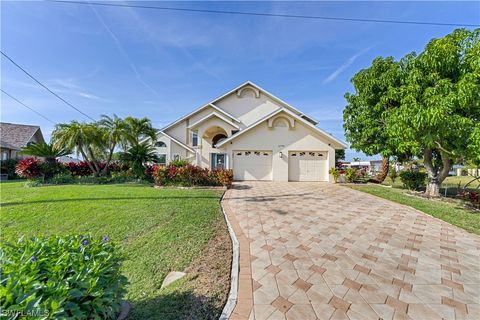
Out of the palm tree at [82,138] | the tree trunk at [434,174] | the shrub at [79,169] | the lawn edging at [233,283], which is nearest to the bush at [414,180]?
the tree trunk at [434,174]

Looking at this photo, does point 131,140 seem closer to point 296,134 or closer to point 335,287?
point 296,134

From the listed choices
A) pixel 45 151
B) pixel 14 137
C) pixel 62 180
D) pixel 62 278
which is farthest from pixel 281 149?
pixel 14 137

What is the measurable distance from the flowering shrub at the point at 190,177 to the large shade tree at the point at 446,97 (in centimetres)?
874

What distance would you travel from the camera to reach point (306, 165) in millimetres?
16609

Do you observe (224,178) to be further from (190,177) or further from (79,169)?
(79,169)

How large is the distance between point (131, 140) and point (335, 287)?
1642 cm

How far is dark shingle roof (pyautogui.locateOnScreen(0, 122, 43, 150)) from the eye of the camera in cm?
2472

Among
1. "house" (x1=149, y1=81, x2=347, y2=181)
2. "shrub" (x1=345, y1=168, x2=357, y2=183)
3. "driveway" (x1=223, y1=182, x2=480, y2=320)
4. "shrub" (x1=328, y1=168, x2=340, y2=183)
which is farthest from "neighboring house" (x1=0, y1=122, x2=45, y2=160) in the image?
"shrub" (x1=345, y1=168, x2=357, y2=183)

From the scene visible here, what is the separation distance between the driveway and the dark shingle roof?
104ft

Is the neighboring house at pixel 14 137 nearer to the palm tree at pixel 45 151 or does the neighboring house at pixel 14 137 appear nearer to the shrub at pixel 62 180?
the palm tree at pixel 45 151

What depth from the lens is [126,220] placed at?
245 inches

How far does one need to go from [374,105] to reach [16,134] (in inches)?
1513

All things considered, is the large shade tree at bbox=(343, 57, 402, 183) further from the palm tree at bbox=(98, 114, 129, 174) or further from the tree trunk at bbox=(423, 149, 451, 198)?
the palm tree at bbox=(98, 114, 129, 174)

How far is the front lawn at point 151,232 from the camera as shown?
295 cm
